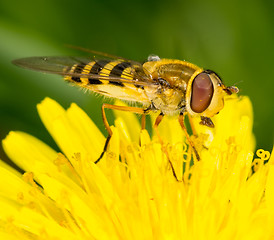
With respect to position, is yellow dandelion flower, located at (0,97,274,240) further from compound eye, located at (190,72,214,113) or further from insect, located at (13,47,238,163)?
compound eye, located at (190,72,214,113)

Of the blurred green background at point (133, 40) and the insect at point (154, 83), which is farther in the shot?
the blurred green background at point (133, 40)

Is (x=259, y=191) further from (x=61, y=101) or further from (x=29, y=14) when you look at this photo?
(x=29, y=14)

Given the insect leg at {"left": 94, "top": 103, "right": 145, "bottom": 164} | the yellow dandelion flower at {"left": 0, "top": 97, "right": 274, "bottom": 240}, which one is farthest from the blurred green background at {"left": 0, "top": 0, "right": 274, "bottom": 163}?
the insect leg at {"left": 94, "top": 103, "right": 145, "bottom": 164}

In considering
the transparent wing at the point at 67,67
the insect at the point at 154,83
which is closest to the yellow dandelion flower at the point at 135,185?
the insect at the point at 154,83

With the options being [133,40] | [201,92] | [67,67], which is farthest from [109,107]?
[133,40]

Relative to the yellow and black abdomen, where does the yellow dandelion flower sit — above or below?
below

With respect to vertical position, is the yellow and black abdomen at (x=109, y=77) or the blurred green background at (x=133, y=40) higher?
the blurred green background at (x=133, y=40)

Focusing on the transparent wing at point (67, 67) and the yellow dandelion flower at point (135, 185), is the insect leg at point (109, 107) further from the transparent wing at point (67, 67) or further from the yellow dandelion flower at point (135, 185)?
the transparent wing at point (67, 67)

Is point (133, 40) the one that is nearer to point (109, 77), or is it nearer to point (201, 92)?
point (109, 77)
